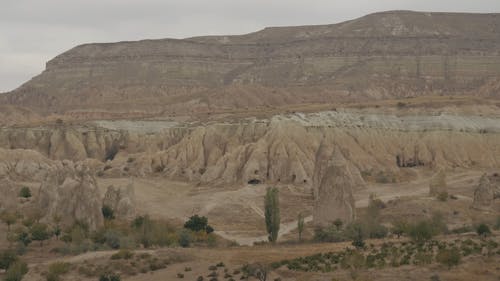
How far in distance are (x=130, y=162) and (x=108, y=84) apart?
92.2 m

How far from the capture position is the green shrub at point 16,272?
122 ft

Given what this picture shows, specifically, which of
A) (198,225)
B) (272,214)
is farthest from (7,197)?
(272,214)

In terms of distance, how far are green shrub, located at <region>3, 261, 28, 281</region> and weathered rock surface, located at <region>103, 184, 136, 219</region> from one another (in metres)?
21.7

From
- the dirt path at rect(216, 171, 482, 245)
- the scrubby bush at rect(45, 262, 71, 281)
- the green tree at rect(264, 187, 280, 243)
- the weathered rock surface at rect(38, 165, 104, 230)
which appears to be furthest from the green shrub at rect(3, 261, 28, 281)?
the dirt path at rect(216, 171, 482, 245)

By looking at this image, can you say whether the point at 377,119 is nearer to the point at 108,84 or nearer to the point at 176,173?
the point at 176,173

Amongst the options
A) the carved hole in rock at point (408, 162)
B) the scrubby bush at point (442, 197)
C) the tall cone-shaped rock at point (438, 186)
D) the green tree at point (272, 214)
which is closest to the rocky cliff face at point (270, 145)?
the carved hole in rock at point (408, 162)

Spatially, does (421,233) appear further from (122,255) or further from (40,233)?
(40,233)

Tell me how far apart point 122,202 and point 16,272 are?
24047mm

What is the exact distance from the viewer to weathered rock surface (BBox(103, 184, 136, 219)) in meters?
61.4

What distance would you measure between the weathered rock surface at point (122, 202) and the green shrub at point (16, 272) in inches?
855

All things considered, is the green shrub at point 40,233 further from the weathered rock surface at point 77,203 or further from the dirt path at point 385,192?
the dirt path at point 385,192

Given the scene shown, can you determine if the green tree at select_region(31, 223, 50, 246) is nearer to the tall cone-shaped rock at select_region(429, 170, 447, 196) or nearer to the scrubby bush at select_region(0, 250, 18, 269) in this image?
the scrubby bush at select_region(0, 250, 18, 269)

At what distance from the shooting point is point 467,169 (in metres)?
97.8

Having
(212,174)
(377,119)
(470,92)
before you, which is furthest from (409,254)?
(470,92)
